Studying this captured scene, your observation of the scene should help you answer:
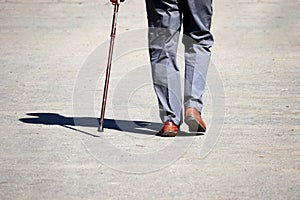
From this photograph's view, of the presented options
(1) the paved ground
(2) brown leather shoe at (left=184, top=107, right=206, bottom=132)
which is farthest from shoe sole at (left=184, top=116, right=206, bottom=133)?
(1) the paved ground

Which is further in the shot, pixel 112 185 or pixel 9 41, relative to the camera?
pixel 9 41

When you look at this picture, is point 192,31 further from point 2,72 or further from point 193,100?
point 2,72

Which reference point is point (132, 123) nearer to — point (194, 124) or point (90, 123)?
point (90, 123)

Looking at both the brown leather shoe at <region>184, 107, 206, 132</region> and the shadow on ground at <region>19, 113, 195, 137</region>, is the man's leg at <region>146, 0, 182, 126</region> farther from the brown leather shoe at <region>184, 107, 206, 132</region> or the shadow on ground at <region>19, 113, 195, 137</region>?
the shadow on ground at <region>19, 113, 195, 137</region>

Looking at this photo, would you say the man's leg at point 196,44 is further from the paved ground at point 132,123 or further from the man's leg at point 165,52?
the paved ground at point 132,123

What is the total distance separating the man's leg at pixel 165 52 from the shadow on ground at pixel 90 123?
0.88ft

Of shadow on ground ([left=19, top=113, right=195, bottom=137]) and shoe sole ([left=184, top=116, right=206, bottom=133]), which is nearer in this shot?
shoe sole ([left=184, top=116, right=206, bottom=133])

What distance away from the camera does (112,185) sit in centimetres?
640

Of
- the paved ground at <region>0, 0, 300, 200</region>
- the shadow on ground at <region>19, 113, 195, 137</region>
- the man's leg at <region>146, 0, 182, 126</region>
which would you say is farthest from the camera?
the shadow on ground at <region>19, 113, 195, 137</region>

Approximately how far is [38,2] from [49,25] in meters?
2.91

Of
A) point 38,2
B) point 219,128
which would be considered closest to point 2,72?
point 219,128

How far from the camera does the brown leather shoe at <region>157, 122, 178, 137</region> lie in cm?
789

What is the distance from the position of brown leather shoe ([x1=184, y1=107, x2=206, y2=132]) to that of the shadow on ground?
5.2 inches

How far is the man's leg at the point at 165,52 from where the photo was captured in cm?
786
